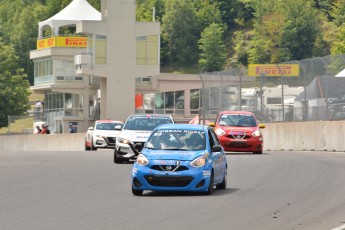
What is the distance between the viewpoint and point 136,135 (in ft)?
108

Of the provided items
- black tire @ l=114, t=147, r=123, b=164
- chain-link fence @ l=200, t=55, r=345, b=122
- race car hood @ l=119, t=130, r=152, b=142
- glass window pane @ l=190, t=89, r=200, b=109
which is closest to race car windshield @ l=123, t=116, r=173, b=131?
race car hood @ l=119, t=130, r=152, b=142

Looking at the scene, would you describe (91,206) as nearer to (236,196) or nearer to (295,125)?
(236,196)

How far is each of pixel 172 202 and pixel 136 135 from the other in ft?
43.8

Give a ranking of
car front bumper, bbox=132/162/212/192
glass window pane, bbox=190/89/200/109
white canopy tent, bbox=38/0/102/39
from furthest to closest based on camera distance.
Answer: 1. glass window pane, bbox=190/89/200/109
2. white canopy tent, bbox=38/0/102/39
3. car front bumper, bbox=132/162/212/192

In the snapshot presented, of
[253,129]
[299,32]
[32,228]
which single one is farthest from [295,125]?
[299,32]

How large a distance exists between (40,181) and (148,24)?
182 feet

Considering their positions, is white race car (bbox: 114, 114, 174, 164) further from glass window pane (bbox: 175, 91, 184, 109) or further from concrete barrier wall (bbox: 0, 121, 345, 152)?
glass window pane (bbox: 175, 91, 184, 109)

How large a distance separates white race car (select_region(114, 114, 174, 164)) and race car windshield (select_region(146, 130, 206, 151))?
10373 mm

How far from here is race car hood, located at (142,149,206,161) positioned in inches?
819

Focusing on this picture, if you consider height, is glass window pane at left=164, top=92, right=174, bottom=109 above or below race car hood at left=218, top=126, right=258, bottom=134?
above

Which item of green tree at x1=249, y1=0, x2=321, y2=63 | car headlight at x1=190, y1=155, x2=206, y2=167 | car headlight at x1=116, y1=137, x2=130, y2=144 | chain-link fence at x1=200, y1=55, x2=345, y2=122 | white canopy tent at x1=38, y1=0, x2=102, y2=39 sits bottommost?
car headlight at x1=190, y1=155, x2=206, y2=167

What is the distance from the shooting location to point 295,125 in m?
45.9

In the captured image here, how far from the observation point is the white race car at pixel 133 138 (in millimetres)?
32719

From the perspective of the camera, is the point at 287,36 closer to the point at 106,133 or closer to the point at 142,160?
the point at 106,133
